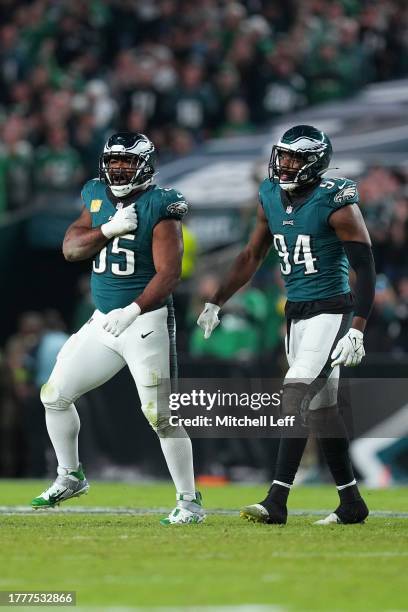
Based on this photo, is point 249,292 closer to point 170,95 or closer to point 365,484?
point 365,484

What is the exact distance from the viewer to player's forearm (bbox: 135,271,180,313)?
283 inches

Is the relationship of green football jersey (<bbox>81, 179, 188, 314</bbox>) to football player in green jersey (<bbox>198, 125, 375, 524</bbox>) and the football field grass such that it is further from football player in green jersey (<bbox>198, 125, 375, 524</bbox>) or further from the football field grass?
the football field grass

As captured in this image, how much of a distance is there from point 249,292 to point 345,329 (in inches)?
207

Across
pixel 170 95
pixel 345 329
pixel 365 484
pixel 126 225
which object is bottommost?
pixel 365 484

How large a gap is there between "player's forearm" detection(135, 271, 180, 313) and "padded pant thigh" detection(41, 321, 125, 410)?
33cm

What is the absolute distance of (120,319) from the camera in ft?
23.3

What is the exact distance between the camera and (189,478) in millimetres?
7289

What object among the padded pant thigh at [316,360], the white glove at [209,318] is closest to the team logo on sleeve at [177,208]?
the white glove at [209,318]

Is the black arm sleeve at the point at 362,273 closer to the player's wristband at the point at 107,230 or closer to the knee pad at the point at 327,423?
the knee pad at the point at 327,423

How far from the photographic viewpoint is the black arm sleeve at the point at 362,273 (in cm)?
711

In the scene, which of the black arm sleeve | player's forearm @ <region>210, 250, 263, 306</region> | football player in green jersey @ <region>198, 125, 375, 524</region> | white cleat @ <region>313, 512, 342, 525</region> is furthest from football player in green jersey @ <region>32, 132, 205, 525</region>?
the black arm sleeve

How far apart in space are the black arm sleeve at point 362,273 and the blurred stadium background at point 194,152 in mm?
4349

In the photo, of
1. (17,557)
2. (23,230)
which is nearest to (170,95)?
(23,230)

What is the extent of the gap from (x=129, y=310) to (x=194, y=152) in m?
8.45
